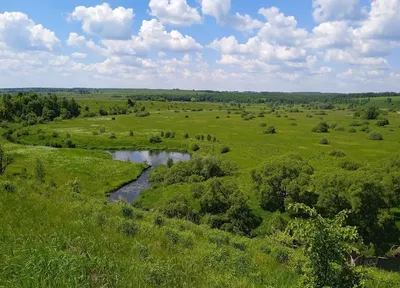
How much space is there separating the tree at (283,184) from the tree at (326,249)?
4446 centimetres

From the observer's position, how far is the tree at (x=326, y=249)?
269 inches

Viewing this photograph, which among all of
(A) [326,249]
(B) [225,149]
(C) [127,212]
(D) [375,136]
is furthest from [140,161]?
(A) [326,249]

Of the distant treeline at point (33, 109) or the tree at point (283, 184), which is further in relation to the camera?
the distant treeline at point (33, 109)

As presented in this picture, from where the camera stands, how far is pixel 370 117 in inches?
6624

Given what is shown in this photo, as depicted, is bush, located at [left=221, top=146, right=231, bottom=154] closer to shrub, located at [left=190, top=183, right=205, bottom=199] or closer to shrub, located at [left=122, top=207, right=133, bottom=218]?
shrub, located at [left=190, top=183, right=205, bottom=199]

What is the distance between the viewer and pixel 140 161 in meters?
94.2

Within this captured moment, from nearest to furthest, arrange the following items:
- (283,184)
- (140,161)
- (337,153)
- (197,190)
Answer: (283,184) → (197,190) → (337,153) → (140,161)

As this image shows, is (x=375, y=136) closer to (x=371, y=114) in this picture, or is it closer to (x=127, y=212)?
(x=371, y=114)

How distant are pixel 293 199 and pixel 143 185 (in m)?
32.5

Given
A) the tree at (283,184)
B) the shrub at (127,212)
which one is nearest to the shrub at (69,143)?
the tree at (283,184)

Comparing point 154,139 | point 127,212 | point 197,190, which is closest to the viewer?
point 127,212

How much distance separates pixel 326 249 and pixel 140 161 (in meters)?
89.4

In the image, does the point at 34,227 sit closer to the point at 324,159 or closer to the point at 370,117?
the point at 324,159

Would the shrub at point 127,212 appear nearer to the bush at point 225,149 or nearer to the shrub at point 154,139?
the bush at point 225,149
